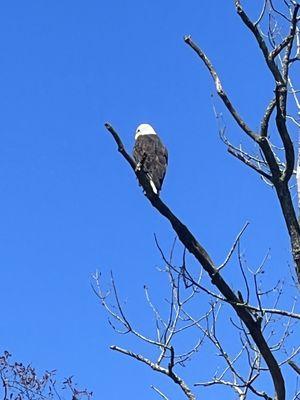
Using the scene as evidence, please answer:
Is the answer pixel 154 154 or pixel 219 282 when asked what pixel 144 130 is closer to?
pixel 154 154

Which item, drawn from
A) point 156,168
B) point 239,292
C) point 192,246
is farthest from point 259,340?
point 156,168

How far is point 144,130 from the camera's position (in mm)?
7262

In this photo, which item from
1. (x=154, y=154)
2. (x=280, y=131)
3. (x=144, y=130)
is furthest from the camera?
(x=144, y=130)

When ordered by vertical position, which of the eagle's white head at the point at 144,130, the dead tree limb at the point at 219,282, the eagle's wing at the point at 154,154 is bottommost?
the dead tree limb at the point at 219,282

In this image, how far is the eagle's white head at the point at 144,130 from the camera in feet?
23.3

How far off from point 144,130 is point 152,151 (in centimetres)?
82

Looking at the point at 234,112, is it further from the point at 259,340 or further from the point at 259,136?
the point at 259,340

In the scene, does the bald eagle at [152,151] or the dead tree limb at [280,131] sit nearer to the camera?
the dead tree limb at [280,131]

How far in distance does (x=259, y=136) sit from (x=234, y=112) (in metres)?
0.19

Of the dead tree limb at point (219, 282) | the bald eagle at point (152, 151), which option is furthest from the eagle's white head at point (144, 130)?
the dead tree limb at point (219, 282)

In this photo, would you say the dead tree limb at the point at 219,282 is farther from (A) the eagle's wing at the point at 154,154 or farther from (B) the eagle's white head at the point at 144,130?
(B) the eagle's white head at the point at 144,130

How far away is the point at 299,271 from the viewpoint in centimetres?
319

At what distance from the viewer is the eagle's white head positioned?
710 centimetres

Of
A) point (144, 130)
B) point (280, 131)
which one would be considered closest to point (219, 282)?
point (280, 131)
